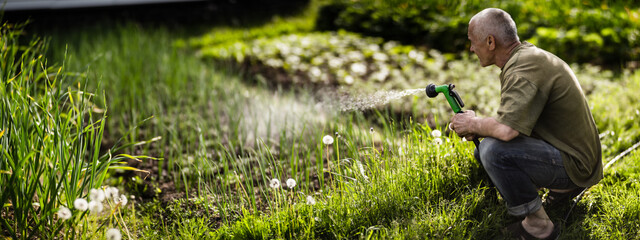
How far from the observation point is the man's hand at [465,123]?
2373 millimetres

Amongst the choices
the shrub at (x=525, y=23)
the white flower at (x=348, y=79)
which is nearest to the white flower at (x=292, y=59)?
the white flower at (x=348, y=79)

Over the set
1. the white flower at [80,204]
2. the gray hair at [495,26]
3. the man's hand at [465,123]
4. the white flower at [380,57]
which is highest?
the gray hair at [495,26]

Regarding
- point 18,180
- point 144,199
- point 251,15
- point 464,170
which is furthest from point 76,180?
point 251,15

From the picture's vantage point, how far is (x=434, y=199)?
273 centimetres

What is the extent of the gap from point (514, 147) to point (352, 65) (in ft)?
11.2

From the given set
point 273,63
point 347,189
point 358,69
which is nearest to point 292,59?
point 273,63

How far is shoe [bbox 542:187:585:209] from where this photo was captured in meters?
2.73

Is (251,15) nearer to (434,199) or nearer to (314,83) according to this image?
(314,83)

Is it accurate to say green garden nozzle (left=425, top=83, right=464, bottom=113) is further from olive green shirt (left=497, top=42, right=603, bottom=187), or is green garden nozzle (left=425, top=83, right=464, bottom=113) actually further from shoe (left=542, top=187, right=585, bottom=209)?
shoe (left=542, top=187, right=585, bottom=209)

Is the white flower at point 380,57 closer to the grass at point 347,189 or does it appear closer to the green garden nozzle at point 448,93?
the grass at point 347,189

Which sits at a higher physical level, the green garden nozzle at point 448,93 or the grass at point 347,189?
the green garden nozzle at point 448,93

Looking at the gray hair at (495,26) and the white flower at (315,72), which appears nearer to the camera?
the gray hair at (495,26)

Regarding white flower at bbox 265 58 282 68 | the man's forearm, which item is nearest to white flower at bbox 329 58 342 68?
white flower at bbox 265 58 282 68

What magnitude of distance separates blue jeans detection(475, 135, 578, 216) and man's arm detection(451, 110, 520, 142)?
0.09 meters
